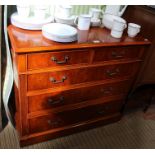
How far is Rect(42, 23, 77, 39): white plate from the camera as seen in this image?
3.61 feet

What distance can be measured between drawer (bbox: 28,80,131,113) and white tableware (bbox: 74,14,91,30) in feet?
1.39

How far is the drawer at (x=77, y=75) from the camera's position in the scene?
1167 millimetres

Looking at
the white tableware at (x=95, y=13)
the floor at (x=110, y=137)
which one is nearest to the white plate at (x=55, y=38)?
the white tableware at (x=95, y=13)

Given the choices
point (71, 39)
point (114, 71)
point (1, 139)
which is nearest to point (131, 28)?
point (114, 71)

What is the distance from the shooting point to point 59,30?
3.81 feet

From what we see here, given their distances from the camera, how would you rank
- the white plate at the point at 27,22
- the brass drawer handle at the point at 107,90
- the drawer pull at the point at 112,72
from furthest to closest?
the brass drawer handle at the point at 107,90, the drawer pull at the point at 112,72, the white plate at the point at 27,22

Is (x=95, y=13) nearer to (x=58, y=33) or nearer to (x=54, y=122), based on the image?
(x=58, y=33)

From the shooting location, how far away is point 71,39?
44.8 inches

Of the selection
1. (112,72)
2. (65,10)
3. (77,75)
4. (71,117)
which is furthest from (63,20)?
(71,117)

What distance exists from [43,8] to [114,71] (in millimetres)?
649

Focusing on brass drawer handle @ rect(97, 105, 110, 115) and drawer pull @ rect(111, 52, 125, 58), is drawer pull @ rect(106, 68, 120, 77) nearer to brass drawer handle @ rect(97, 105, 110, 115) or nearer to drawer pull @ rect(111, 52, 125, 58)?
drawer pull @ rect(111, 52, 125, 58)

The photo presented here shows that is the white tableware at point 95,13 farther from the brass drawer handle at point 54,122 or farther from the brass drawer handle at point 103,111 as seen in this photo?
the brass drawer handle at point 54,122

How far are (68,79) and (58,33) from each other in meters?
0.31

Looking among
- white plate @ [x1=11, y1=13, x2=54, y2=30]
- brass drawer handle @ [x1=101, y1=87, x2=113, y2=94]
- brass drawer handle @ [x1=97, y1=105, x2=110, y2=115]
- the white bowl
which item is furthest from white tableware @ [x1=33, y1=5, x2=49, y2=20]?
brass drawer handle @ [x1=97, y1=105, x2=110, y2=115]
